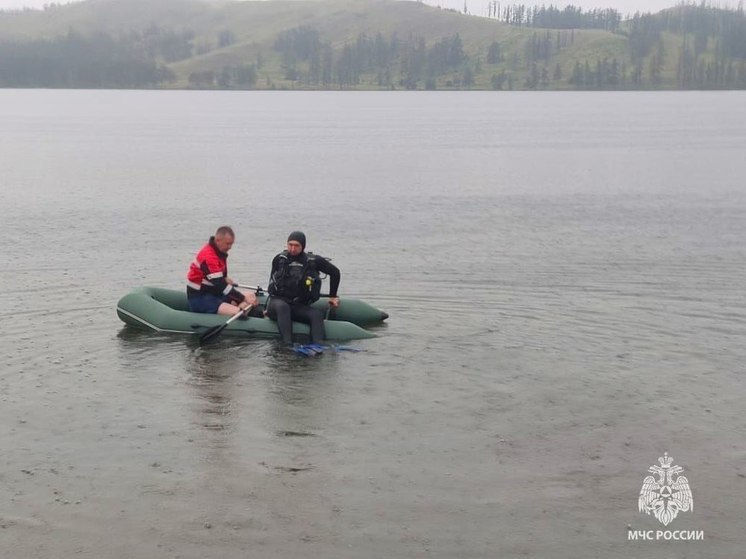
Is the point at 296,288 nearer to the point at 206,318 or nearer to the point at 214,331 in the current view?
the point at 214,331

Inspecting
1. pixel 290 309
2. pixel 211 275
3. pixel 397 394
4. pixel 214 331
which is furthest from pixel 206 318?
pixel 397 394

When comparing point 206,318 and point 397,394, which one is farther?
point 206,318

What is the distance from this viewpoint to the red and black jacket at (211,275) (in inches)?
629

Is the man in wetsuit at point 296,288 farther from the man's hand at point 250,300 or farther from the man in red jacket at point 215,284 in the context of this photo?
the man in red jacket at point 215,284

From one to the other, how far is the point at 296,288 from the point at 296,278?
0.18 meters

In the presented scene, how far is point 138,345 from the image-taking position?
15.6 m

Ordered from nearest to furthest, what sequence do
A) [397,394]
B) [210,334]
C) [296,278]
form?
[397,394]
[210,334]
[296,278]

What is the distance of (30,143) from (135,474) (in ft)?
202

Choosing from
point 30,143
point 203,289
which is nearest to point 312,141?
point 30,143

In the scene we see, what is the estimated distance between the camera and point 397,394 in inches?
520

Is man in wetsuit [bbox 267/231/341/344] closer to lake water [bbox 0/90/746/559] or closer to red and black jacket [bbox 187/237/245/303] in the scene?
lake water [bbox 0/90/746/559]

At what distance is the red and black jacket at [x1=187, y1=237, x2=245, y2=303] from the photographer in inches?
629

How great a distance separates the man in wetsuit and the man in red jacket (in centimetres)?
54

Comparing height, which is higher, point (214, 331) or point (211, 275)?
point (211, 275)
